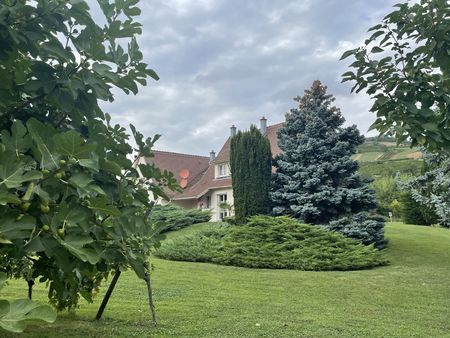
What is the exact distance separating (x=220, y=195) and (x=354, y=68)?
22723 mm

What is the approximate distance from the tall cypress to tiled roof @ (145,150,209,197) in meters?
14.8

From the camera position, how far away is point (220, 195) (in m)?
25.5

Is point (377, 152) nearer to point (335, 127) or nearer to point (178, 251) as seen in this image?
point (335, 127)

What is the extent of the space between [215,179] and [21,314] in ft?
82.7

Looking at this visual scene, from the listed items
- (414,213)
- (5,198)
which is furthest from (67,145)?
(414,213)

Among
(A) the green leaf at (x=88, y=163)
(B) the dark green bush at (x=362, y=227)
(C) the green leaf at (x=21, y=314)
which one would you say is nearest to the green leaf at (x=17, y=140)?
(A) the green leaf at (x=88, y=163)

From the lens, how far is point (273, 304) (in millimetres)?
7012

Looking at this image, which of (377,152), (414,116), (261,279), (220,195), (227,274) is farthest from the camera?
(377,152)

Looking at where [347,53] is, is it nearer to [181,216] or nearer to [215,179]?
[181,216]

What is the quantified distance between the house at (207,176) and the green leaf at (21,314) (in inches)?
810

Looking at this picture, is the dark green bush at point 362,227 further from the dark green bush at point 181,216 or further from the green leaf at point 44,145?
the green leaf at point 44,145

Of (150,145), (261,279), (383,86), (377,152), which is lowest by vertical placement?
(261,279)

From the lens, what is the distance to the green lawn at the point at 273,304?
517 centimetres

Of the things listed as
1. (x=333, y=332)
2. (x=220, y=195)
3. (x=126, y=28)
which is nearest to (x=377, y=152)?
(x=220, y=195)
